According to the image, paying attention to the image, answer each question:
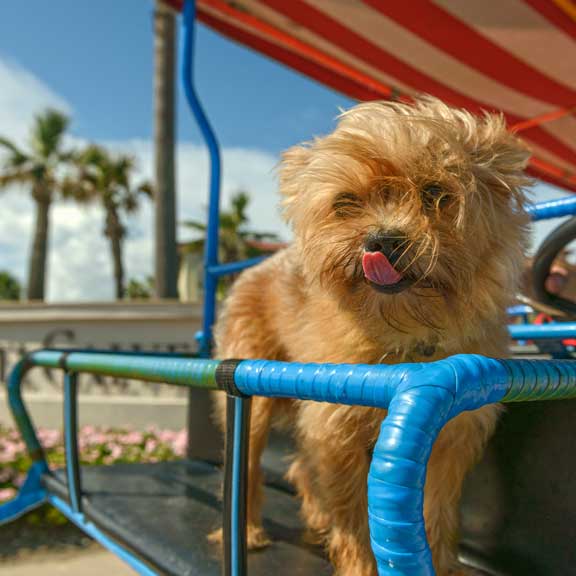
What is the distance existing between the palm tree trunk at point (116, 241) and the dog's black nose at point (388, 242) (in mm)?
27243

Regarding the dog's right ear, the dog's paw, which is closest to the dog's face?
the dog's right ear

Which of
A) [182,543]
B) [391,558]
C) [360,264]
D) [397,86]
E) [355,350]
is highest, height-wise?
[397,86]

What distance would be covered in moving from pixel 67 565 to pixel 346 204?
12.2 feet

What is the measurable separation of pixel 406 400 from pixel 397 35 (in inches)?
159

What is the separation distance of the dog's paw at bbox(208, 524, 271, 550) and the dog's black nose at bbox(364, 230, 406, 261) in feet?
3.55

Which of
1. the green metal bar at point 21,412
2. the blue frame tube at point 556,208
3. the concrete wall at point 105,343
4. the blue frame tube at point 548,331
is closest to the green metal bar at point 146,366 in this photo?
the green metal bar at point 21,412

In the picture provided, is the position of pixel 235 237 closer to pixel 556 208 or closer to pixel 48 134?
pixel 48 134

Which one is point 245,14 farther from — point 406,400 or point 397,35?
point 406,400

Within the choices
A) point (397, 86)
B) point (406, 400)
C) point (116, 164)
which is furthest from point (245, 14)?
point (116, 164)

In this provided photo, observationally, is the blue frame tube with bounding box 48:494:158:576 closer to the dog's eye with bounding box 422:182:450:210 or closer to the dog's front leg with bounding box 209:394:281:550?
the dog's front leg with bounding box 209:394:281:550

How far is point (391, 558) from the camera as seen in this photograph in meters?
0.72

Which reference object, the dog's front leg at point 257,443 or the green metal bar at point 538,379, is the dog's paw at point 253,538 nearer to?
the dog's front leg at point 257,443

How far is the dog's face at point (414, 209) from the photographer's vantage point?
55.1 inches

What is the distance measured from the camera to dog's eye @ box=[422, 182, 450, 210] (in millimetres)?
1461
